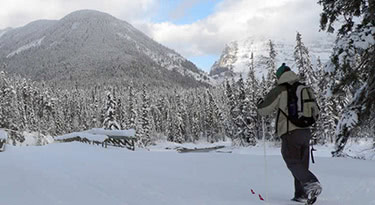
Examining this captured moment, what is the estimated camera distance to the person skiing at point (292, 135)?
4711 millimetres

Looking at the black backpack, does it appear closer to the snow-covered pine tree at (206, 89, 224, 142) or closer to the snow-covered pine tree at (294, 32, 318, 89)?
the snow-covered pine tree at (294, 32, 318, 89)

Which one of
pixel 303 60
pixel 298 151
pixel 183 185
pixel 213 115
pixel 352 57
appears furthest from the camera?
pixel 213 115

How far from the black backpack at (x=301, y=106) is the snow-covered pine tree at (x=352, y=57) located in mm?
2884

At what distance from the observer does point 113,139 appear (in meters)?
23.0

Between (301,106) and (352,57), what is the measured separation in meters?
3.13

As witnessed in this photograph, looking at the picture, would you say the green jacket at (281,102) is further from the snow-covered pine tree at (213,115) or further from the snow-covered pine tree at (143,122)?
the snow-covered pine tree at (213,115)

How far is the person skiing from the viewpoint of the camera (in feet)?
15.5

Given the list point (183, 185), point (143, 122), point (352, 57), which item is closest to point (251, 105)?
point (143, 122)

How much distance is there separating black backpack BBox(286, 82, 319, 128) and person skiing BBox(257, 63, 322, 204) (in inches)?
0.8

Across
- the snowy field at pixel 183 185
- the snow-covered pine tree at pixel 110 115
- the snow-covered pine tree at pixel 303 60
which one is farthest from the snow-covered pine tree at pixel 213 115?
the snowy field at pixel 183 185

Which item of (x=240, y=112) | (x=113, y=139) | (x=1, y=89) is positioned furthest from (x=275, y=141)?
(x=1, y=89)

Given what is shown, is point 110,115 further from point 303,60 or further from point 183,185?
point 183,185

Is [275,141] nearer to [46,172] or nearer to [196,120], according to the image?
[46,172]

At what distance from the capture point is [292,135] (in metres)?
4.79
